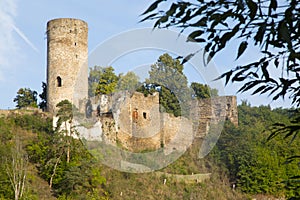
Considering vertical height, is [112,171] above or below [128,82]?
below

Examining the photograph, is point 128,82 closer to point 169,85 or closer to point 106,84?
point 169,85

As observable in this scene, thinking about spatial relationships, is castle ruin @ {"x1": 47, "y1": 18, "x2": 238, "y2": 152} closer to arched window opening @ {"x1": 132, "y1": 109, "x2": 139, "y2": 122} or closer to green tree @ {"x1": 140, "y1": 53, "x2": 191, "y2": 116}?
arched window opening @ {"x1": 132, "y1": 109, "x2": 139, "y2": 122}

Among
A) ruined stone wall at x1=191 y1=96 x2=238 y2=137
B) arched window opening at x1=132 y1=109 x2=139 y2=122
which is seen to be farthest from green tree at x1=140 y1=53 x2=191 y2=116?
arched window opening at x1=132 y1=109 x2=139 y2=122

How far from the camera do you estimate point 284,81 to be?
247 cm

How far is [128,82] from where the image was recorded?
28.4 m

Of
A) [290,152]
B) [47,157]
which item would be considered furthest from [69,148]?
[290,152]

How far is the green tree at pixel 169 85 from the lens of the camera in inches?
1048

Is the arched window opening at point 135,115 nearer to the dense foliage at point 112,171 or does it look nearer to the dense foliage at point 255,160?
the dense foliage at point 112,171

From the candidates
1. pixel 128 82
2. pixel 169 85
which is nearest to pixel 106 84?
pixel 128 82

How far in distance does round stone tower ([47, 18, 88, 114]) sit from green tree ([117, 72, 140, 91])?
12.5 feet

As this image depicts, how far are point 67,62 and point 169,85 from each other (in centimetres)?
777

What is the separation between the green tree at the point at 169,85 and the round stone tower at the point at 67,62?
5086 mm

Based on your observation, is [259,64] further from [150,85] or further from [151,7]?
[150,85]

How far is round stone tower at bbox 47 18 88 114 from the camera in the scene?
21594mm
